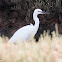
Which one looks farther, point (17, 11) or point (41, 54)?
point (17, 11)

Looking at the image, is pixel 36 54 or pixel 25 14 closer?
pixel 36 54

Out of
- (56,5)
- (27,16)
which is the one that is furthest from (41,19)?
(56,5)

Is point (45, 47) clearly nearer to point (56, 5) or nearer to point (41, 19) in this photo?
point (56, 5)

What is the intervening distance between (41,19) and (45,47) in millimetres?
8702

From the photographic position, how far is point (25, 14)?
39.3 ft

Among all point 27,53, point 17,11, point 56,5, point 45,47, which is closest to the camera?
point 27,53

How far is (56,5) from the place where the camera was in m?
10.8

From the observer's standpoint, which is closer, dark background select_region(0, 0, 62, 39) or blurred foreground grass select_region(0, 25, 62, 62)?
blurred foreground grass select_region(0, 25, 62, 62)

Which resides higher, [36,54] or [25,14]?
[36,54]

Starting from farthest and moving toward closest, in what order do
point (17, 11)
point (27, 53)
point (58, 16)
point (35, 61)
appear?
point (17, 11) < point (58, 16) < point (27, 53) < point (35, 61)

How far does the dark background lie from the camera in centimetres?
1114

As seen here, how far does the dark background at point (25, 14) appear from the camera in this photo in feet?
36.6

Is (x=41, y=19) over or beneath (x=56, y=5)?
beneath

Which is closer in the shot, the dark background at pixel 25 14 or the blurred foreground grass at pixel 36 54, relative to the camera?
the blurred foreground grass at pixel 36 54
